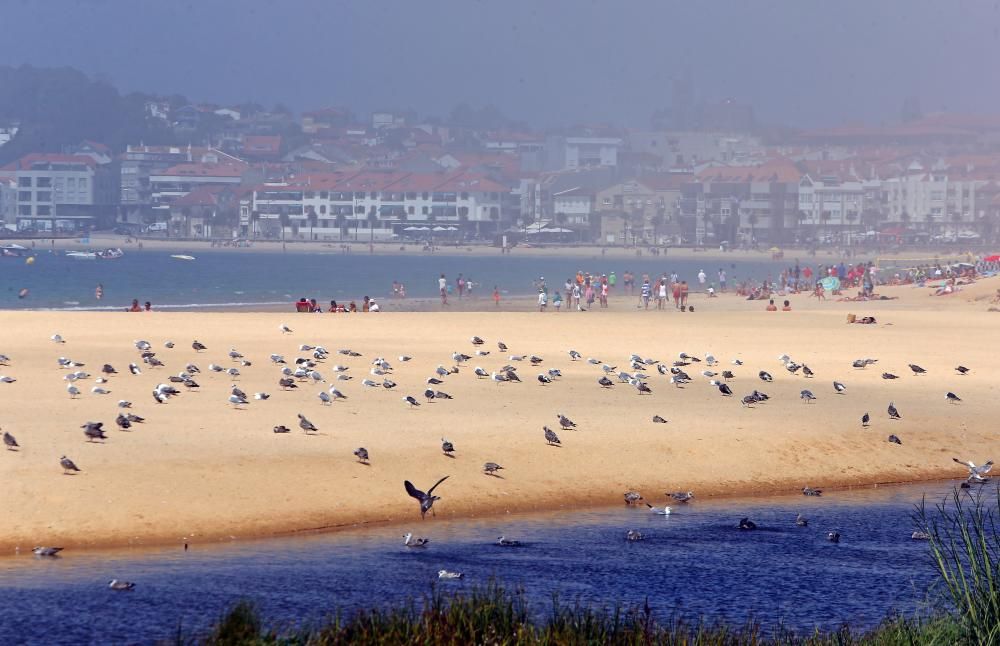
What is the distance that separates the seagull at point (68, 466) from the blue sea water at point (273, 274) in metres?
47.4

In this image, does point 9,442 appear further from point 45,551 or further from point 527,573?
point 527,573

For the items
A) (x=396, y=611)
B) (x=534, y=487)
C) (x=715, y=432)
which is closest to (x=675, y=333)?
(x=715, y=432)

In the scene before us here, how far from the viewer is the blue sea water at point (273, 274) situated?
76.4 meters

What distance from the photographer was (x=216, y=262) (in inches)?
5487

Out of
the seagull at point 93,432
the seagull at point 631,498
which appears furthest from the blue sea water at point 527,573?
the seagull at point 93,432

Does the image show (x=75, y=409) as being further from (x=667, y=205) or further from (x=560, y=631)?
(x=667, y=205)

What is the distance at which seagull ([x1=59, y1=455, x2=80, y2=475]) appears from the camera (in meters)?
16.5

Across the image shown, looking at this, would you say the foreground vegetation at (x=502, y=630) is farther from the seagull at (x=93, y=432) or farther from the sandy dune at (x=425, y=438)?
the seagull at (x=93, y=432)

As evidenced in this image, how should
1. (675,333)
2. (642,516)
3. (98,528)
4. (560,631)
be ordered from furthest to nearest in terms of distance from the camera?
(675,333)
(642,516)
(98,528)
(560,631)

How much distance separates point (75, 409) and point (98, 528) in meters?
5.98

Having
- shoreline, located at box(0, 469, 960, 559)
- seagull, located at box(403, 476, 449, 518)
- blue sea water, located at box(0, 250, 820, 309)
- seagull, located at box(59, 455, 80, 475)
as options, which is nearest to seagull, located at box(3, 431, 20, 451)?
seagull, located at box(59, 455, 80, 475)

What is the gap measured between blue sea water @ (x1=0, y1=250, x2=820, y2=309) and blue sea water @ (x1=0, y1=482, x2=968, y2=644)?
49.1m

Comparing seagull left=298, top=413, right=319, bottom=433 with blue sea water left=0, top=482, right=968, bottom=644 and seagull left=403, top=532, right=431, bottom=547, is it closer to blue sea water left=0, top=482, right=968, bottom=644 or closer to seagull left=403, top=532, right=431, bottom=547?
blue sea water left=0, top=482, right=968, bottom=644

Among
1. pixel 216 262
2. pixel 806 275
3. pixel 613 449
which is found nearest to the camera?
pixel 613 449
